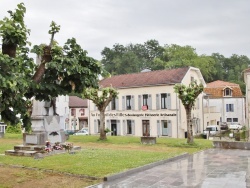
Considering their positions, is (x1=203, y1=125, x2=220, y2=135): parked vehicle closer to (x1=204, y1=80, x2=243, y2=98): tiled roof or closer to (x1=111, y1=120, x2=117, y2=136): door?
(x1=111, y1=120, x2=117, y2=136): door

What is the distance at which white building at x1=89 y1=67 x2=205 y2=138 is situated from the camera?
109ft

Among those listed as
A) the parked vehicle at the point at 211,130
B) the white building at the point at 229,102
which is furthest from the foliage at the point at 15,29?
the white building at the point at 229,102

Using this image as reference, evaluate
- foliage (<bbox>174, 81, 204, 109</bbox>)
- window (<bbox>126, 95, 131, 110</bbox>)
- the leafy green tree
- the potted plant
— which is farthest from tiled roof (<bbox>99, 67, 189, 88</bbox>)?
the leafy green tree

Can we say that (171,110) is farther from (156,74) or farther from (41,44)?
(41,44)

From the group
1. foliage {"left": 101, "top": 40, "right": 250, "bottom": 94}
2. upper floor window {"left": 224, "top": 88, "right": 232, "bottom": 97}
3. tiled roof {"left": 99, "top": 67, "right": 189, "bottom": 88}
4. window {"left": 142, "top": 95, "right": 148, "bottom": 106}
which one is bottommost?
window {"left": 142, "top": 95, "right": 148, "bottom": 106}

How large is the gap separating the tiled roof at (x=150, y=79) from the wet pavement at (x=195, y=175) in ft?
60.8

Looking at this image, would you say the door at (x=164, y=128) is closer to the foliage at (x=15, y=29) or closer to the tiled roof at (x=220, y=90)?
the tiled roof at (x=220, y=90)

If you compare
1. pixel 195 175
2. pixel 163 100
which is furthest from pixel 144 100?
pixel 195 175

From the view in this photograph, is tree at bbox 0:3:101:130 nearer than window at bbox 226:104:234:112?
Yes

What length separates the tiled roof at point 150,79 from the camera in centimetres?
3387

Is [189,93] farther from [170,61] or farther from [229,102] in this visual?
[170,61]

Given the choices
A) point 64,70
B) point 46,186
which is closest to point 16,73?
point 64,70

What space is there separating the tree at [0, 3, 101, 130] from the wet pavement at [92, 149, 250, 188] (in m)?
3.48

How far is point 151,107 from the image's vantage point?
116ft
